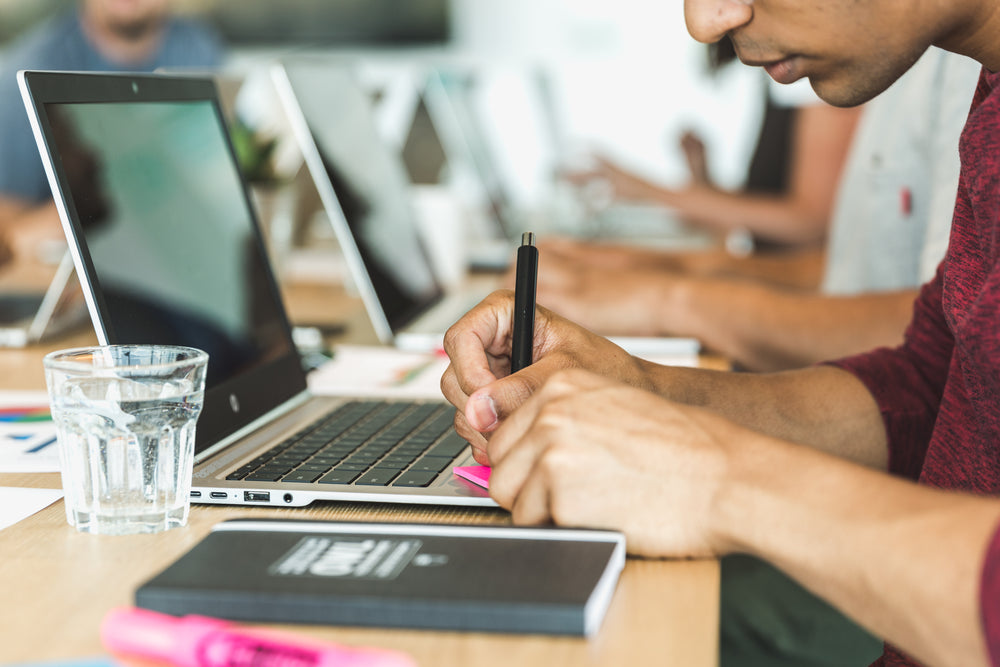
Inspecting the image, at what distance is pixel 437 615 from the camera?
1.72 ft

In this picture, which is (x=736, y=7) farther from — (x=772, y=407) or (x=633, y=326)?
(x=633, y=326)

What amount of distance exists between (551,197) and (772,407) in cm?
198

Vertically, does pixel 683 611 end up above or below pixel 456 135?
below

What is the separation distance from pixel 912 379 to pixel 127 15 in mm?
2569

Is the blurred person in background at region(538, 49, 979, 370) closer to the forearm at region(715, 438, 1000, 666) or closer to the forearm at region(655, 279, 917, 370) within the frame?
the forearm at region(655, 279, 917, 370)

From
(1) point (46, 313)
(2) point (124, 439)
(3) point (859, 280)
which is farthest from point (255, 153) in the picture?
(2) point (124, 439)

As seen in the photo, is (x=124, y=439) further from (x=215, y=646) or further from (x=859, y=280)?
(x=859, y=280)

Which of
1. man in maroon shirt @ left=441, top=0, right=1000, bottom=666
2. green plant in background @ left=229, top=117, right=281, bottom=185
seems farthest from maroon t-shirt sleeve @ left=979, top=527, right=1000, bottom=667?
green plant in background @ left=229, top=117, right=281, bottom=185

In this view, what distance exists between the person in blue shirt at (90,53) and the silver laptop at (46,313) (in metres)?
0.98

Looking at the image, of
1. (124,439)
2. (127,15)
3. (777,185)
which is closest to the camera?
(124,439)

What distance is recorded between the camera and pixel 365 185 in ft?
4.84

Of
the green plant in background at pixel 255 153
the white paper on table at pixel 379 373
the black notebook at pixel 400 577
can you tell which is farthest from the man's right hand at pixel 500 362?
the green plant in background at pixel 255 153

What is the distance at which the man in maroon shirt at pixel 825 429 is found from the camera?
1.83 feet

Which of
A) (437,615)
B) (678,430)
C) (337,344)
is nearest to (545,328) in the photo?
(678,430)
